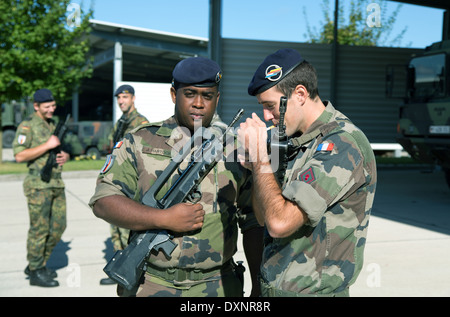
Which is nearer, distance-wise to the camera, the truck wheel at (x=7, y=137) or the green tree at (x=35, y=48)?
the green tree at (x=35, y=48)

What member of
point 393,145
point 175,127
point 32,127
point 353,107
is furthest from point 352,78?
point 175,127

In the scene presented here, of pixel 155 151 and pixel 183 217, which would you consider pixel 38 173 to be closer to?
pixel 155 151

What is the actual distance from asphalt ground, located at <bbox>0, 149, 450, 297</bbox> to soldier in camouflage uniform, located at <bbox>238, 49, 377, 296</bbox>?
8.96 feet

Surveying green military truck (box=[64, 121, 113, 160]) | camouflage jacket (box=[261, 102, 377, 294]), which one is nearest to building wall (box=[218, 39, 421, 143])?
green military truck (box=[64, 121, 113, 160])

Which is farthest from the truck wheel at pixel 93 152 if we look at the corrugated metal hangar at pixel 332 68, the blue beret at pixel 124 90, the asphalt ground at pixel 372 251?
the blue beret at pixel 124 90

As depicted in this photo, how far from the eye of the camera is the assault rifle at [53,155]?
5016 millimetres

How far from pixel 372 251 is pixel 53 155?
12.9 feet

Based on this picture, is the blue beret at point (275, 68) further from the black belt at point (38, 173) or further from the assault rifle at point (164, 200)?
the black belt at point (38, 173)

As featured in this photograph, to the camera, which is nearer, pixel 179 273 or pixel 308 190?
pixel 308 190

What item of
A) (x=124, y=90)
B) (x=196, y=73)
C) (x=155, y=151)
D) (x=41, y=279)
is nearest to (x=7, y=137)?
(x=124, y=90)

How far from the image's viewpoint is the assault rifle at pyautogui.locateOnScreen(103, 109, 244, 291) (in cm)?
218

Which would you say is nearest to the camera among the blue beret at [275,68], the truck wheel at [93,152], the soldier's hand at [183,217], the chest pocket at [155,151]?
the blue beret at [275,68]

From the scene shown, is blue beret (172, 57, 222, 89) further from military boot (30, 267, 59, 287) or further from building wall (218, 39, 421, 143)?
building wall (218, 39, 421, 143)

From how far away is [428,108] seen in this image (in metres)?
10.2
